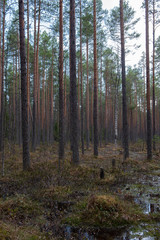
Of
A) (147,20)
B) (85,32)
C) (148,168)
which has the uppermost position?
(85,32)

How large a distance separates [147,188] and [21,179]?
15.2ft

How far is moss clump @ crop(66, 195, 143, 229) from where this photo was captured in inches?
167

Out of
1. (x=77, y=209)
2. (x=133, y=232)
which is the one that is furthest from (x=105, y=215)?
(x=77, y=209)

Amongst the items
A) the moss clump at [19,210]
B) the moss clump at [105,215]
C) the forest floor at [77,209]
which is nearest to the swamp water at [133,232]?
the forest floor at [77,209]

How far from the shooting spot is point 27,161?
9.13m

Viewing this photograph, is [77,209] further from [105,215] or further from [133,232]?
[133,232]

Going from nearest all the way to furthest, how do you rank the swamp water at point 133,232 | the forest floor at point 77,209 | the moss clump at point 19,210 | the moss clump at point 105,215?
the swamp water at point 133,232 < the forest floor at point 77,209 < the moss clump at point 105,215 < the moss clump at point 19,210

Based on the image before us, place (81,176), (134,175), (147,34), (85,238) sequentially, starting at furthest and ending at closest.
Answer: (147,34) < (134,175) < (81,176) < (85,238)

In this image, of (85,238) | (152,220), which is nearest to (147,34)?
(152,220)

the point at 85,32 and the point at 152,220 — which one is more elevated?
the point at 85,32

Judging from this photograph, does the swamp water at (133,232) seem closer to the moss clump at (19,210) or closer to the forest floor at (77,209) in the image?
the forest floor at (77,209)

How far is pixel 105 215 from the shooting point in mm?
4336

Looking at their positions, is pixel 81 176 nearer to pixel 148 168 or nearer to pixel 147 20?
pixel 148 168

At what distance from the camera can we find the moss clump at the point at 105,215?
13.9 feet
